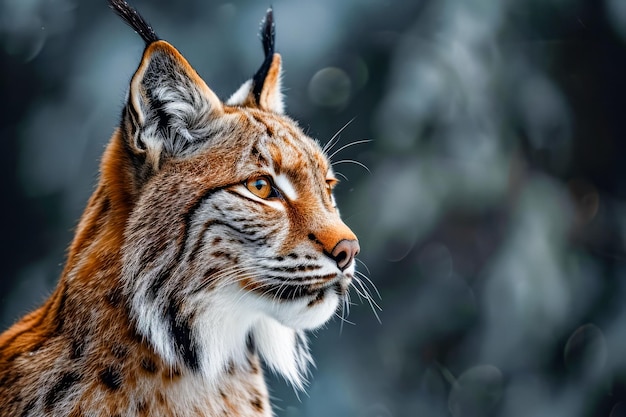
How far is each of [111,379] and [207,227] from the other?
585 mm

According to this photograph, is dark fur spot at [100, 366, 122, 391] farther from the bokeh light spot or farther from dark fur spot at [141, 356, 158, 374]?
the bokeh light spot

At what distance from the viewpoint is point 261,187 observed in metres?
2.87

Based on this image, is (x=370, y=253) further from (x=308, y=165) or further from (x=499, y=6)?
(x=308, y=165)

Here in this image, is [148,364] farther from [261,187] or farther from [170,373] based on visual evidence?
[261,187]

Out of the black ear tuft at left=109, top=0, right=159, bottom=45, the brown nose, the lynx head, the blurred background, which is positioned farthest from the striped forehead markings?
the blurred background

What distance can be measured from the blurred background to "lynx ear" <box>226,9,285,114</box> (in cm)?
270

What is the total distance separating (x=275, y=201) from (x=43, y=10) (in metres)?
4.49

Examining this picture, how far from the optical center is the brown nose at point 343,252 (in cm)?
270

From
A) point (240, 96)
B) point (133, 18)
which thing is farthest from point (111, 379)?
point (240, 96)

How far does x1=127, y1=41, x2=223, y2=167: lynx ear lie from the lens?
279 centimetres

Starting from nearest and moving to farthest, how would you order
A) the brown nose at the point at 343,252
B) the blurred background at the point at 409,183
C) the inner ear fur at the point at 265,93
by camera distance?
the brown nose at the point at 343,252, the inner ear fur at the point at 265,93, the blurred background at the point at 409,183

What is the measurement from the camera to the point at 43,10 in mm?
6570

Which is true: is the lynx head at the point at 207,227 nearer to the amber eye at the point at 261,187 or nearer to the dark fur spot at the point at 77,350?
the amber eye at the point at 261,187

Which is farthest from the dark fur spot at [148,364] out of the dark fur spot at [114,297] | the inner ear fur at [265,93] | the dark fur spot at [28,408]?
the inner ear fur at [265,93]
